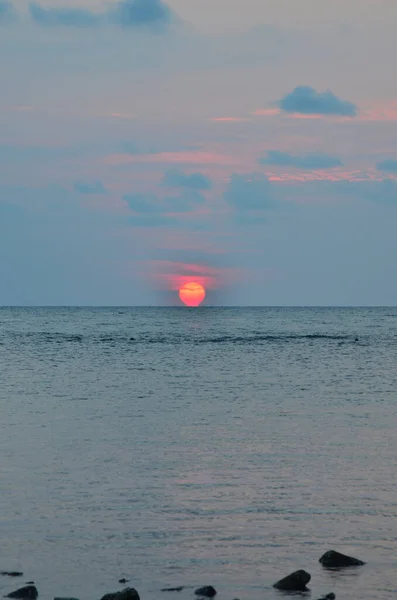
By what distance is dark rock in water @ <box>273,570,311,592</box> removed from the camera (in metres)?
13.2

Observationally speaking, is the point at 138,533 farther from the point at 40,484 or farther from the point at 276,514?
the point at 40,484

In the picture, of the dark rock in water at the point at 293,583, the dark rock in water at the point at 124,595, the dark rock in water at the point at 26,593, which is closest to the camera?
the dark rock in water at the point at 124,595

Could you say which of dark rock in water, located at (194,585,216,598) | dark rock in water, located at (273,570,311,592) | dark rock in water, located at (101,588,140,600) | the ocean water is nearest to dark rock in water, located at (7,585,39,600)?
the ocean water

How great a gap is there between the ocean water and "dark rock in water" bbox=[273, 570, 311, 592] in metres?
0.17

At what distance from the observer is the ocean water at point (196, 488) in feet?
46.4

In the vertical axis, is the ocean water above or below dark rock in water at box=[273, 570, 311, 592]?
above

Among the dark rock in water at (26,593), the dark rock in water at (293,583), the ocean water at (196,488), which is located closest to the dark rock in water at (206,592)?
the ocean water at (196,488)

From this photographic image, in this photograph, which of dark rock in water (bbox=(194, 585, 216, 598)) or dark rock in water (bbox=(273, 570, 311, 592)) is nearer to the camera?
dark rock in water (bbox=(194, 585, 216, 598))

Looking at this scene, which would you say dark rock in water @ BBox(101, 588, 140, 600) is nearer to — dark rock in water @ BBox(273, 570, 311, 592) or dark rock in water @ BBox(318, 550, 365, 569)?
dark rock in water @ BBox(273, 570, 311, 592)

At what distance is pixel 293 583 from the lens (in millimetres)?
13242

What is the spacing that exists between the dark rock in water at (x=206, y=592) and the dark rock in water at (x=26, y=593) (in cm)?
253

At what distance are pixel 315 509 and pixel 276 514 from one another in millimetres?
1023

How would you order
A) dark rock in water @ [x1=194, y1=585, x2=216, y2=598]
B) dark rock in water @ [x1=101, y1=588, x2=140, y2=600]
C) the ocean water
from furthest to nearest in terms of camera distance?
1. the ocean water
2. dark rock in water @ [x1=194, y1=585, x2=216, y2=598]
3. dark rock in water @ [x1=101, y1=588, x2=140, y2=600]

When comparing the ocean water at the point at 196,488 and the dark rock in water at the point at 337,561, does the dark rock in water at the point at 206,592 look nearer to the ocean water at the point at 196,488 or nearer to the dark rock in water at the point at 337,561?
the ocean water at the point at 196,488
